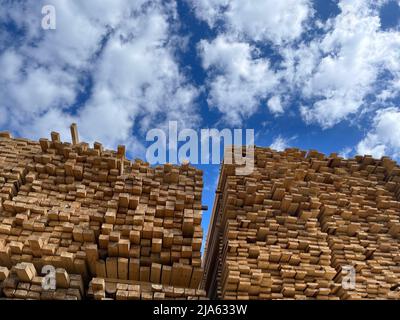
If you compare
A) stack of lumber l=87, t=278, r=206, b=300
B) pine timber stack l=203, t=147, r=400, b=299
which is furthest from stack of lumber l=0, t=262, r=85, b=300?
pine timber stack l=203, t=147, r=400, b=299

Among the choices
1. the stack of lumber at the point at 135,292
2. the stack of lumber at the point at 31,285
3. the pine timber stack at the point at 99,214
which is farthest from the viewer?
the pine timber stack at the point at 99,214

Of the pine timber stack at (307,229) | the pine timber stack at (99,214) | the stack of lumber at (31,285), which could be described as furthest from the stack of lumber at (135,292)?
the pine timber stack at (307,229)

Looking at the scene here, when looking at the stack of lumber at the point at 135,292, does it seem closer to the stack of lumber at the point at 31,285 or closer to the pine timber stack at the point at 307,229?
the stack of lumber at the point at 31,285

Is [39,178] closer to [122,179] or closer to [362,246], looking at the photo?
[122,179]

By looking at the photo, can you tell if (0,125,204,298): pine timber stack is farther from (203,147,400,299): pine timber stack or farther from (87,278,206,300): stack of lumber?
(203,147,400,299): pine timber stack

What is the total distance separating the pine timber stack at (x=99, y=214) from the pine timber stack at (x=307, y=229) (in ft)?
2.81

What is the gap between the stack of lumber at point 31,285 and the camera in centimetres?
629

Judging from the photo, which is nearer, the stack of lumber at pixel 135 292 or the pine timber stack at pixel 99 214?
the stack of lumber at pixel 135 292

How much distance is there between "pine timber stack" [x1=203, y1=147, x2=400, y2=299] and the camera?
718cm

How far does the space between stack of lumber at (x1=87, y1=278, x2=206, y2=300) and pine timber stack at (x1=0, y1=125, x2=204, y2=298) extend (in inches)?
3.7

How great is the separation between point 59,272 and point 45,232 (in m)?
1.22

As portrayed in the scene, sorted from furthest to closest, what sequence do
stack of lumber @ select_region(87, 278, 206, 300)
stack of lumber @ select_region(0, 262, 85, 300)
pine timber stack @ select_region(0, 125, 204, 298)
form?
pine timber stack @ select_region(0, 125, 204, 298)
stack of lumber @ select_region(87, 278, 206, 300)
stack of lumber @ select_region(0, 262, 85, 300)

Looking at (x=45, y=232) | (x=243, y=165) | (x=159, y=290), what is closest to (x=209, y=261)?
(x=243, y=165)
